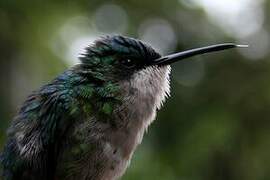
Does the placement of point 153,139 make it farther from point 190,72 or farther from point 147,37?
point 147,37

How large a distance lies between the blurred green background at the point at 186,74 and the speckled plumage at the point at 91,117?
11.7ft

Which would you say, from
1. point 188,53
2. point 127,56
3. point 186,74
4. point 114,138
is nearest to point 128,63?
point 127,56

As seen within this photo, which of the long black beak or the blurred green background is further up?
the long black beak

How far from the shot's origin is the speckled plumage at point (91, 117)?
390cm

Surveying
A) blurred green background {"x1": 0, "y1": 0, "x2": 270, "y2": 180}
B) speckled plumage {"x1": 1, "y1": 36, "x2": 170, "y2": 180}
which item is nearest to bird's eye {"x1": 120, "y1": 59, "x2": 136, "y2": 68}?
speckled plumage {"x1": 1, "y1": 36, "x2": 170, "y2": 180}

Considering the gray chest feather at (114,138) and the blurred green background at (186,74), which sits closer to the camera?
the gray chest feather at (114,138)

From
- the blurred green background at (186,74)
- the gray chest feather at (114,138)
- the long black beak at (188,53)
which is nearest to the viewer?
the gray chest feather at (114,138)

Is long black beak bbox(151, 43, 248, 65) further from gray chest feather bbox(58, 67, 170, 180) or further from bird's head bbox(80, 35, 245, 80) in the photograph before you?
gray chest feather bbox(58, 67, 170, 180)

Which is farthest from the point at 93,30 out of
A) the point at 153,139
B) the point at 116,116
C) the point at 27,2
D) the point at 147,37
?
the point at 116,116

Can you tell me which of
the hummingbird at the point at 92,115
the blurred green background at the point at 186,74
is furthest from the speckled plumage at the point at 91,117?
the blurred green background at the point at 186,74

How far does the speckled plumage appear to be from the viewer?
12.8 feet

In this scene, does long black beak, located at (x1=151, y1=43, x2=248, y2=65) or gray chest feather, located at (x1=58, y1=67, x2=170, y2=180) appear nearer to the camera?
gray chest feather, located at (x1=58, y1=67, x2=170, y2=180)

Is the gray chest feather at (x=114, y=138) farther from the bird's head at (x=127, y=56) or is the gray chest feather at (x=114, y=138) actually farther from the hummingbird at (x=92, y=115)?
the bird's head at (x=127, y=56)

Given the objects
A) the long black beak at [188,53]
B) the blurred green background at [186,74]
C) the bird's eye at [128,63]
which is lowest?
the blurred green background at [186,74]
